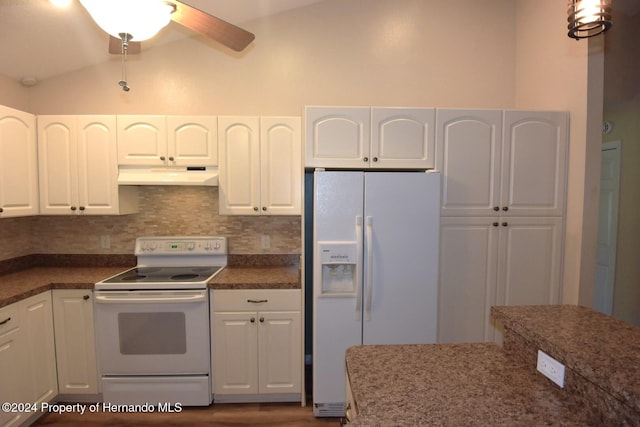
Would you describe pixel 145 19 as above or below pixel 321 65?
below

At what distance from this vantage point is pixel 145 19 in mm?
1201

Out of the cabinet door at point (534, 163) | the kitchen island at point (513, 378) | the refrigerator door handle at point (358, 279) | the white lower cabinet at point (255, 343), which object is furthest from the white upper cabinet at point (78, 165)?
the cabinet door at point (534, 163)

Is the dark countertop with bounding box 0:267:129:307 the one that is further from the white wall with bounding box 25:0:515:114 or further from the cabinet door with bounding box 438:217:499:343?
the cabinet door with bounding box 438:217:499:343

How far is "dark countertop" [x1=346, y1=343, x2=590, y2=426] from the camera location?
81 centimetres

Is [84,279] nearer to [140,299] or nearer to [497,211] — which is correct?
[140,299]

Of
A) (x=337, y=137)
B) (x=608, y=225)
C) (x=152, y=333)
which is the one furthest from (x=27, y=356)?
(x=608, y=225)

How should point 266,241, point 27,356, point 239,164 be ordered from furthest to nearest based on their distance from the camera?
point 266,241, point 239,164, point 27,356

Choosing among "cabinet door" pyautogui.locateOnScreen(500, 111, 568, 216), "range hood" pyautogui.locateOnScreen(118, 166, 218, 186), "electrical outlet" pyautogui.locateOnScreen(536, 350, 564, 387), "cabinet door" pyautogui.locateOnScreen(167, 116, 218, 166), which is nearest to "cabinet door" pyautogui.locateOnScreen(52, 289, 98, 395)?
"range hood" pyautogui.locateOnScreen(118, 166, 218, 186)

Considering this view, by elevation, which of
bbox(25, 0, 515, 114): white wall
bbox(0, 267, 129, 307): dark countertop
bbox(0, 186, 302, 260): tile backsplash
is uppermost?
bbox(25, 0, 515, 114): white wall

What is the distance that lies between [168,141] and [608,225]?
383 centimetres

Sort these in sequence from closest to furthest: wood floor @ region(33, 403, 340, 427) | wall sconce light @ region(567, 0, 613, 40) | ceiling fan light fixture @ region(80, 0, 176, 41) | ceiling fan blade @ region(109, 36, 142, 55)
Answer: wall sconce light @ region(567, 0, 613, 40) < ceiling fan light fixture @ region(80, 0, 176, 41) < ceiling fan blade @ region(109, 36, 142, 55) < wood floor @ region(33, 403, 340, 427)

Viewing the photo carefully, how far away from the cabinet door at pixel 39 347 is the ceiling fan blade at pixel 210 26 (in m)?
1.94

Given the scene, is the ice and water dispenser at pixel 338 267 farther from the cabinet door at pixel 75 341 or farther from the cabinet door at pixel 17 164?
the cabinet door at pixel 17 164

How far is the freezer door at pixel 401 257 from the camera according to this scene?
2.03 meters
